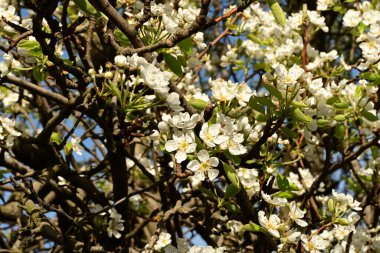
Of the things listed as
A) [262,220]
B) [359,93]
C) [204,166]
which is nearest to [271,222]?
[262,220]

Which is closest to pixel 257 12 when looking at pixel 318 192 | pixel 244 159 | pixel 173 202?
pixel 318 192

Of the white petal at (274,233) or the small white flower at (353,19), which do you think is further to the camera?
the small white flower at (353,19)

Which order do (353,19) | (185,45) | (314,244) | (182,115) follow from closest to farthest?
(182,115)
(185,45)
(314,244)
(353,19)

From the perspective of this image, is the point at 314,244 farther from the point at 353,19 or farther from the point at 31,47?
the point at 353,19

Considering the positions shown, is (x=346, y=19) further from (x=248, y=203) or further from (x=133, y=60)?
(x=133, y=60)

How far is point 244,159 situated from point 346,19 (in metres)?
1.59

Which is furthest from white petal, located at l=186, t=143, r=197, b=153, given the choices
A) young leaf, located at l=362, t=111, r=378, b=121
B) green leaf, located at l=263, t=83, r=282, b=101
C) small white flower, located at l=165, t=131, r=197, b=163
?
young leaf, located at l=362, t=111, r=378, b=121

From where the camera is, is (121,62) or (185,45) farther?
(185,45)

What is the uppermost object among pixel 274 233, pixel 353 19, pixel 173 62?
pixel 353 19

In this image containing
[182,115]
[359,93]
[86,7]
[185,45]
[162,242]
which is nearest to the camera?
[86,7]

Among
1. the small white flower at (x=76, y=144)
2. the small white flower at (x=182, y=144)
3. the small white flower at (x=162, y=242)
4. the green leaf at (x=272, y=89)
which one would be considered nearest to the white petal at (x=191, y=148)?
the small white flower at (x=182, y=144)

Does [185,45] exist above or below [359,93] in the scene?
above

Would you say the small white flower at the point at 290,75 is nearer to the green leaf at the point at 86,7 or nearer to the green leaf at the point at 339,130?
the green leaf at the point at 86,7

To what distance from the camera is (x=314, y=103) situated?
78.6 inches
